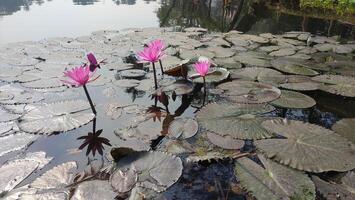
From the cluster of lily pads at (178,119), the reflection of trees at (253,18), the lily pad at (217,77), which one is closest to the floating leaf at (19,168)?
the cluster of lily pads at (178,119)

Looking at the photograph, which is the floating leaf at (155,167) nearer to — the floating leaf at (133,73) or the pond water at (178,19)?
the floating leaf at (133,73)

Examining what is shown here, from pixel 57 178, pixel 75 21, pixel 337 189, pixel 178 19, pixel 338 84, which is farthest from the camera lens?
pixel 178 19

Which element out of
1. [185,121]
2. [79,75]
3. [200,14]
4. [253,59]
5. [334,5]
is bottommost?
[185,121]

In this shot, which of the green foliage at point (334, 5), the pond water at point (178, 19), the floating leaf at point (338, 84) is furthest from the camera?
the green foliage at point (334, 5)

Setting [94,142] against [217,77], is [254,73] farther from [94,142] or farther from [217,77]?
[94,142]

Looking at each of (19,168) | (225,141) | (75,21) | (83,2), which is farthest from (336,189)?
(83,2)

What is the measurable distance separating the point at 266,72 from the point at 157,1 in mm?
10194

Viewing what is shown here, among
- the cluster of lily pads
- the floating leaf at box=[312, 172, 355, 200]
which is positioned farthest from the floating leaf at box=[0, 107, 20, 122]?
the floating leaf at box=[312, 172, 355, 200]

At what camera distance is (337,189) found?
71.5 inches

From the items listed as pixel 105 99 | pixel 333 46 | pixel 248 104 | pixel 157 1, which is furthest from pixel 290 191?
pixel 157 1

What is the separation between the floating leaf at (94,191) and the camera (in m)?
1.78

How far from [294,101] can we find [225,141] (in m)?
0.95

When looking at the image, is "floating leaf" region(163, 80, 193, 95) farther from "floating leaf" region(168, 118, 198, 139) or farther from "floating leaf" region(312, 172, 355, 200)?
"floating leaf" region(312, 172, 355, 200)

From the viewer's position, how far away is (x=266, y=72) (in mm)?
3611
